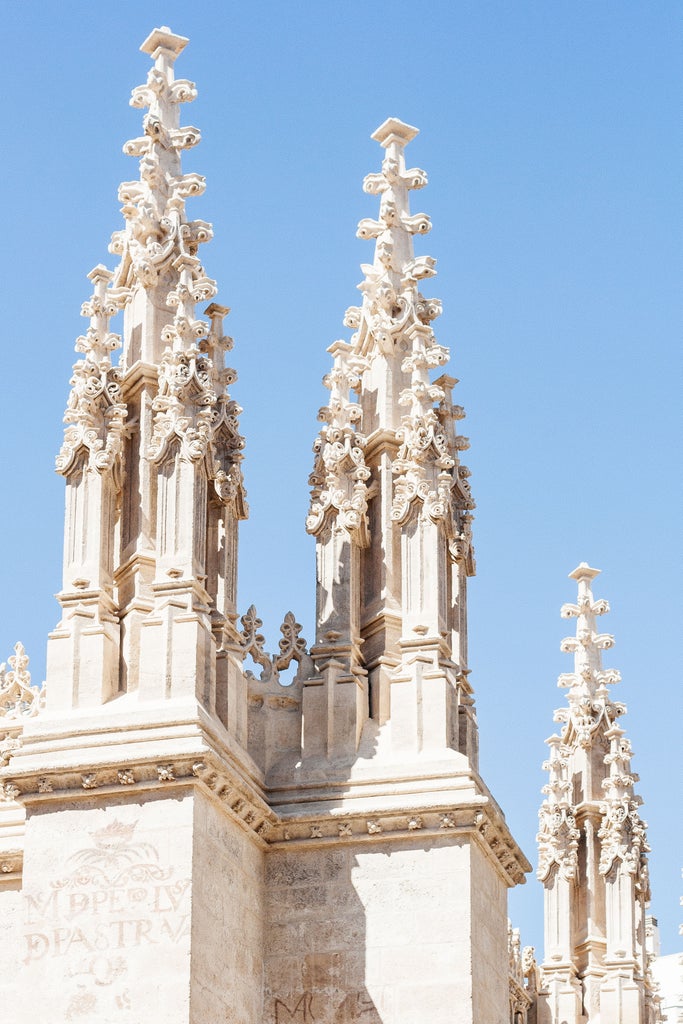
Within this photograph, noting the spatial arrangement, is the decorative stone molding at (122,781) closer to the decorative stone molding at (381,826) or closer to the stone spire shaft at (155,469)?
the stone spire shaft at (155,469)

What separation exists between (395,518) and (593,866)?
33.3 ft

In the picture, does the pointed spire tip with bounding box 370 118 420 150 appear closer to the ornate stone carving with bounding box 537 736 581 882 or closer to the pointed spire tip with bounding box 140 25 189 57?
the pointed spire tip with bounding box 140 25 189 57

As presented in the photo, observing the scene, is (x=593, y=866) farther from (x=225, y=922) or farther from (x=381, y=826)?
(x=225, y=922)

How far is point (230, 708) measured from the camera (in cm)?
2758

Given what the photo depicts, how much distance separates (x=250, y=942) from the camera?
88.2 feet

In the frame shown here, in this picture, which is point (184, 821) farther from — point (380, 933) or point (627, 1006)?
point (627, 1006)

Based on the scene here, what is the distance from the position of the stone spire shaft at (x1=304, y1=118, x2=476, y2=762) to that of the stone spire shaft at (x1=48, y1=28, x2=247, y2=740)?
115 centimetres

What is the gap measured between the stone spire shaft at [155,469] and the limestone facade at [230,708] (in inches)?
1.1

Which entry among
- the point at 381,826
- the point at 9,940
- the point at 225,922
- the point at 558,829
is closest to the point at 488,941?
the point at 381,826

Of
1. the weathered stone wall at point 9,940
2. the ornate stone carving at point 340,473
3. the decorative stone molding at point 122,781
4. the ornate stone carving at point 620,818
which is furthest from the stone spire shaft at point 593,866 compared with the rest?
the decorative stone molding at point 122,781

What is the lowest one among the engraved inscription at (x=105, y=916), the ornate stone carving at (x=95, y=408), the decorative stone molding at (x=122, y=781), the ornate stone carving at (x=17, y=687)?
the engraved inscription at (x=105, y=916)

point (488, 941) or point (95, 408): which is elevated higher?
point (95, 408)

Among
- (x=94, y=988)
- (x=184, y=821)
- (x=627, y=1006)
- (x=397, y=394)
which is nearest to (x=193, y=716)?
(x=184, y=821)

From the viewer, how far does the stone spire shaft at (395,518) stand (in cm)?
2834
